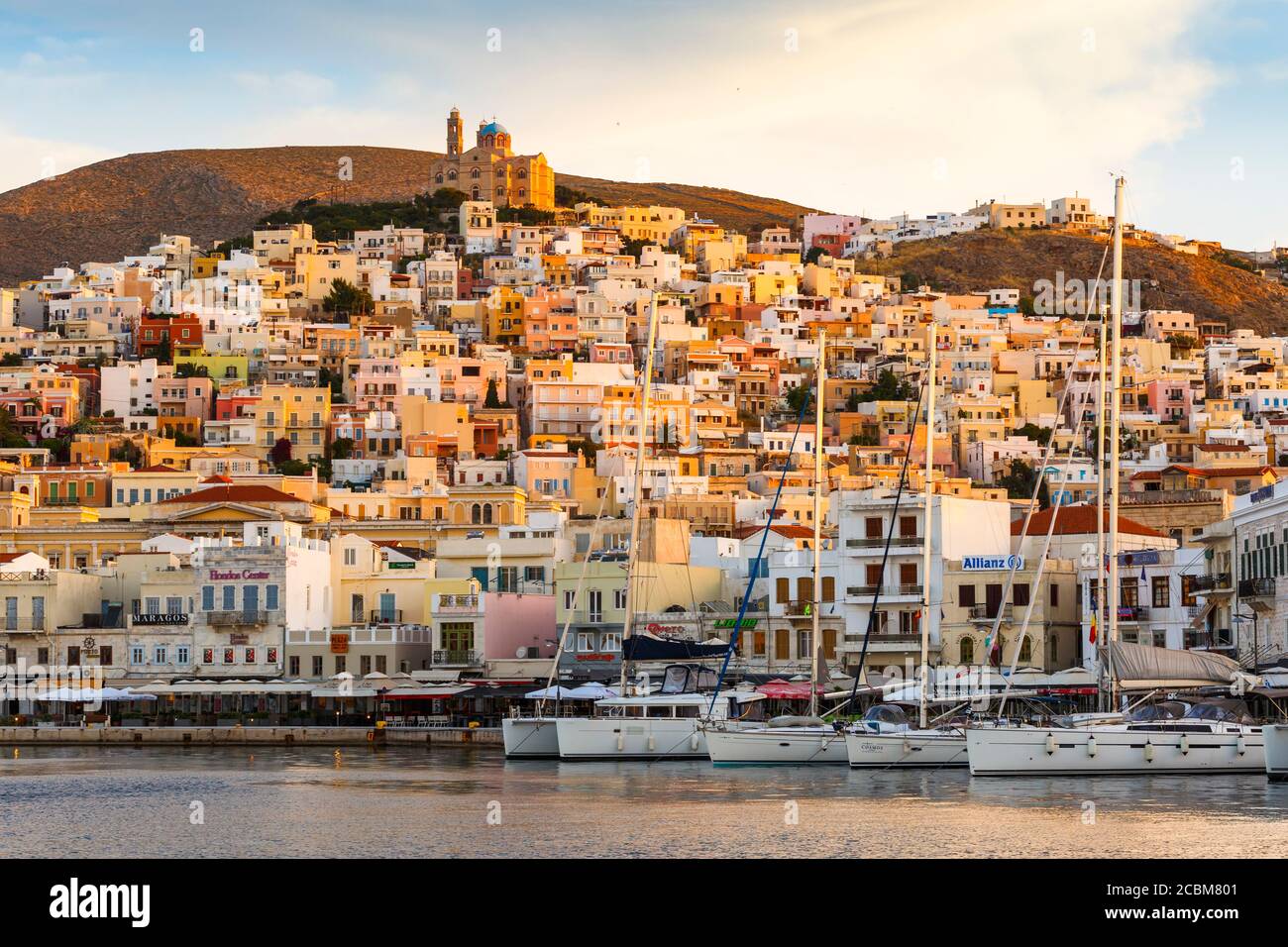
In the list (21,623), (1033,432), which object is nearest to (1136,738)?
(21,623)

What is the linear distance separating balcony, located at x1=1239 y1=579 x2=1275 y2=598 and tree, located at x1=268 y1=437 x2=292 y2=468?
91234 mm

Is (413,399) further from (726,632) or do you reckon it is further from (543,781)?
(543,781)

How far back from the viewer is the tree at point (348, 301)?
185 meters

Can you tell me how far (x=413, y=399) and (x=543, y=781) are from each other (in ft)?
318

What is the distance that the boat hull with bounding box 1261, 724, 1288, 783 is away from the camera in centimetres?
4091

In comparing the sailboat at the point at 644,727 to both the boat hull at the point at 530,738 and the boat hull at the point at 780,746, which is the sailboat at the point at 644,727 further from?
the boat hull at the point at 780,746

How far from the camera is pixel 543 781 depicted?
47.7m

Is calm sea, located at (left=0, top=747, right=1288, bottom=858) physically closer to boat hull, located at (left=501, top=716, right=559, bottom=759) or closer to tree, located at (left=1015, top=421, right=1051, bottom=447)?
boat hull, located at (left=501, top=716, right=559, bottom=759)

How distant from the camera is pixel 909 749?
4928 centimetres

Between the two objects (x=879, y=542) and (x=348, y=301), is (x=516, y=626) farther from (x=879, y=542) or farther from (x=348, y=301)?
(x=348, y=301)

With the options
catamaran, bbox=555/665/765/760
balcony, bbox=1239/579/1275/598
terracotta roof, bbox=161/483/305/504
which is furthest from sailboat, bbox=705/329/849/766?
terracotta roof, bbox=161/483/305/504

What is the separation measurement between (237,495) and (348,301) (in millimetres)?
85165
